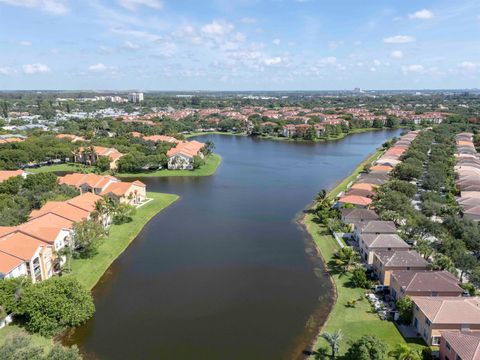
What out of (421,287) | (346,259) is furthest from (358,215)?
(421,287)

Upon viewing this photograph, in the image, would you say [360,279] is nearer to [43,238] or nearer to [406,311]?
[406,311]

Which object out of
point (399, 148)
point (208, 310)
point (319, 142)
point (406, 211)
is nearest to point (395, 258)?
point (406, 211)

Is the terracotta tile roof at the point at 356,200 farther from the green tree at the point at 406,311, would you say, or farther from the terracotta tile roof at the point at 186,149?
the terracotta tile roof at the point at 186,149

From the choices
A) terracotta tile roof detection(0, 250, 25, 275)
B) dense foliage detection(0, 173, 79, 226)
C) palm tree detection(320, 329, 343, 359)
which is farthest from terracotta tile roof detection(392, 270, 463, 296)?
dense foliage detection(0, 173, 79, 226)

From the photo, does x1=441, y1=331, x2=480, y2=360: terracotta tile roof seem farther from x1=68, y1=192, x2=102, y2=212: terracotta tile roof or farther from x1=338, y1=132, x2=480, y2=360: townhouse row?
x1=68, y1=192, x2=102, y2=212: terracotta tile roof

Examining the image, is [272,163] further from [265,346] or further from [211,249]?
[265,346]

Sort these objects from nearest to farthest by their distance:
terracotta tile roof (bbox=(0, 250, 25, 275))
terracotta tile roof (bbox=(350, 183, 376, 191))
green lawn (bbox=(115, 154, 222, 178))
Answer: terracotta tile roof (bbox=(0, 250, 25, 275)) → terracotta tile roof (bbox=(350, 183, 376, 191)) → green lawn (bbox=(115, 154, 222, 178))
